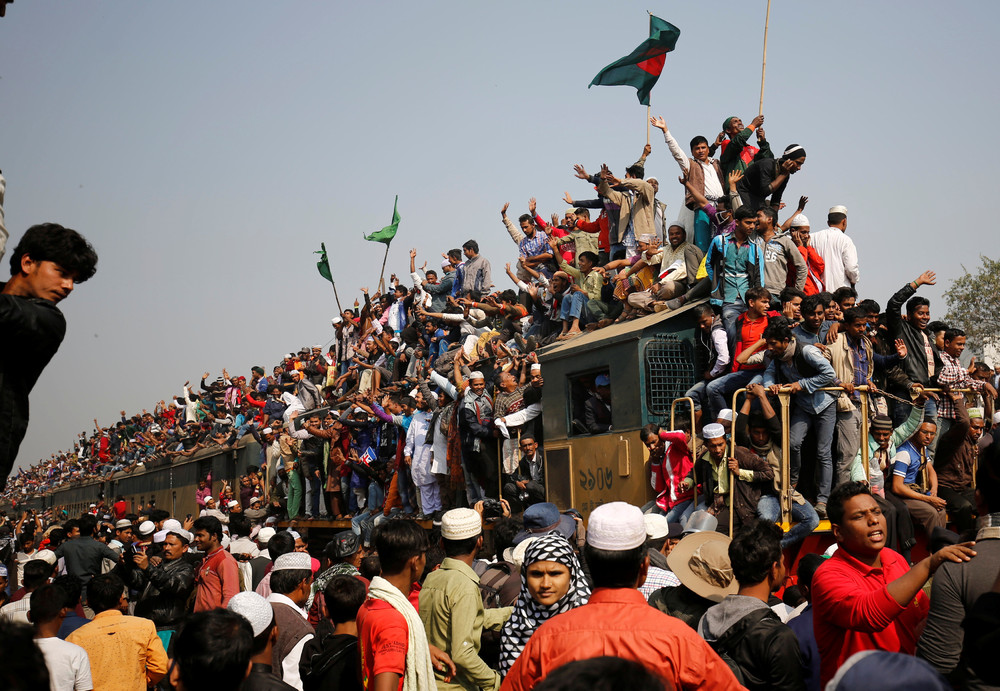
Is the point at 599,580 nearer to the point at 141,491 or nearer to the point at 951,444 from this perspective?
the point at 951,444

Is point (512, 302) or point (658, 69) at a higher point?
point (658, 69)

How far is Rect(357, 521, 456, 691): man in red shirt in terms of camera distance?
3.59 meters

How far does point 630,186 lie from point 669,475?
15.7 ft

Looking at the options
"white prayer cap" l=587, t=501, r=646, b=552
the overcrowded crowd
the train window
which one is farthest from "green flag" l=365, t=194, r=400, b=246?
"white prayer cap" l=587, t=501, r=646, b=552

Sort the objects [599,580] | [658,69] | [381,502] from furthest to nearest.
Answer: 1. [381,502]
2. [658,69]
3. [599,580]

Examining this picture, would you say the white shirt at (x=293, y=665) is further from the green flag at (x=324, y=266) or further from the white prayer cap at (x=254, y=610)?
the green flag at (x=324, y=266)

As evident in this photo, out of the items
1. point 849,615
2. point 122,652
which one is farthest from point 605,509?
point 122,652

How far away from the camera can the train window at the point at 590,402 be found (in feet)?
33.4

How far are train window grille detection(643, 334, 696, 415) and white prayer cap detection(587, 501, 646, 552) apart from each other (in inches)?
256

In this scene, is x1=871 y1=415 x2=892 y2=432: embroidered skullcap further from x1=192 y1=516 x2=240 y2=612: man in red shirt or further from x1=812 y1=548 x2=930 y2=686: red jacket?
x1=192 y1=516 x2=240 y2=612: man in red shirt

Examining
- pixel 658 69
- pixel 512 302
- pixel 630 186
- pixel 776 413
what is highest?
pixel 658 69

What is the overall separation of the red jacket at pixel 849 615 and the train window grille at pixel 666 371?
19.4ft

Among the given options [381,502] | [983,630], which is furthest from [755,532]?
[381,502]

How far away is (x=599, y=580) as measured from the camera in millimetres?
2898
